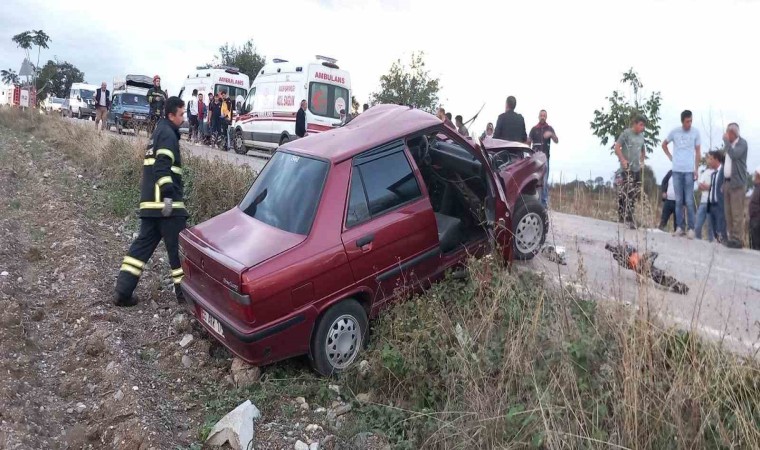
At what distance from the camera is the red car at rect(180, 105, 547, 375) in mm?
4094

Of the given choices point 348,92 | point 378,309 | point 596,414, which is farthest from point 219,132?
point 596,414

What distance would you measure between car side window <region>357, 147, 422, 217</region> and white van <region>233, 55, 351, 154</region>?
34.4ft

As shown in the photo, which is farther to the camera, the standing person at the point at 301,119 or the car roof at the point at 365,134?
the standing person at the point at 301,119

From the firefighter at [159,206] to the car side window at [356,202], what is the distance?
1967mm

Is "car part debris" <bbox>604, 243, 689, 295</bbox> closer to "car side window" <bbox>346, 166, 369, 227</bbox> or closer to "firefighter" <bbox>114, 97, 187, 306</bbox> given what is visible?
"car side window" <bbox>346, 166, 369, 227</bbox>

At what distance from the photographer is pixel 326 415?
157 inches

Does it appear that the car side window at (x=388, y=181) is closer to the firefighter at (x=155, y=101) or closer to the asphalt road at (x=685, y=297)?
the asphalt road at (x=685, y=297)

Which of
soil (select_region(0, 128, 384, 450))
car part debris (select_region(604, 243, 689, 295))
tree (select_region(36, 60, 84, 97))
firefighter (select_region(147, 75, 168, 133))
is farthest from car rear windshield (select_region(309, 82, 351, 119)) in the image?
tree (select_region(36, 60, 84, 97))

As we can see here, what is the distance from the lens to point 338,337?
4.38 meters

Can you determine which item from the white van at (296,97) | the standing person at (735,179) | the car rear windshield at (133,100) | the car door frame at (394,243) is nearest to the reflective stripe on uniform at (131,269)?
the car door frame at (394,243)

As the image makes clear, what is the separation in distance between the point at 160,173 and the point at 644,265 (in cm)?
425

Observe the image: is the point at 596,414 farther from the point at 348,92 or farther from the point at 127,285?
the point at 348,92

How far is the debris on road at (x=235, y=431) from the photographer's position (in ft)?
11.6

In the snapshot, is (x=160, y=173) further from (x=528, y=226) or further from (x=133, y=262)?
(x=528, y=226)
